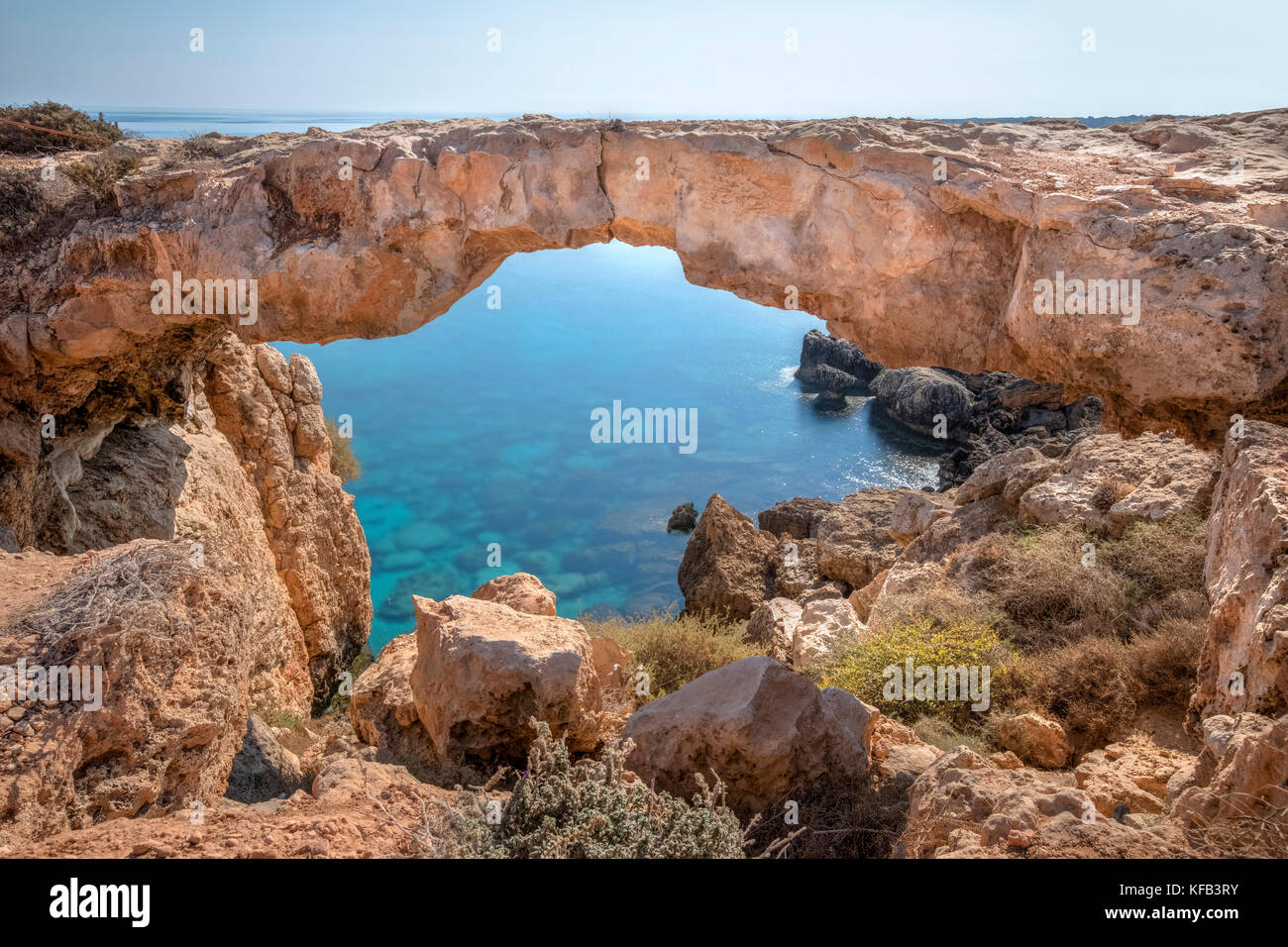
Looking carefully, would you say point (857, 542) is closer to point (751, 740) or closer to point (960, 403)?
point (751, 740)

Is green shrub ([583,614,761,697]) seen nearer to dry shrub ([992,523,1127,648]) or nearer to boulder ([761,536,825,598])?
boulder ([761,536,825,598])

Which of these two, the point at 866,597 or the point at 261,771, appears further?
the point at 866,597

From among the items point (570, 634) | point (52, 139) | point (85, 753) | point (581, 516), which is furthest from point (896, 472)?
point (85, 753)

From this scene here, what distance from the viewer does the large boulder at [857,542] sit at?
11.0m

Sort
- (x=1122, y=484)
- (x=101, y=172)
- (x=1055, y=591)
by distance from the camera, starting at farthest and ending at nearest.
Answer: (x=1122, y=484)
(x=1055, y=591)
(x=101, y=172)

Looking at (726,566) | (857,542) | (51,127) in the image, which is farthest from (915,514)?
(51,127)

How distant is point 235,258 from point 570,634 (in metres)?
3.64

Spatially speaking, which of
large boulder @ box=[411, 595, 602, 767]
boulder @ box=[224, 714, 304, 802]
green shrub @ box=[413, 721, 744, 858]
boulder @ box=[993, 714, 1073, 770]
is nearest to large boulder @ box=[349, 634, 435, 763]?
large boulder @ box=[411, 595, 602, 767]

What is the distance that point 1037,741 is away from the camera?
5527 millimetres

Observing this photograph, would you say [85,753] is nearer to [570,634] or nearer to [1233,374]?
[570,634]

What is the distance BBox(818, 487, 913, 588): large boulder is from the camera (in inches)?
432

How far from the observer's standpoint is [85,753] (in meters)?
3.85

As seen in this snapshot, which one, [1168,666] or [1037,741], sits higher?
[1168,666]

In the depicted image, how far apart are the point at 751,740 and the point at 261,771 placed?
3293 mm
